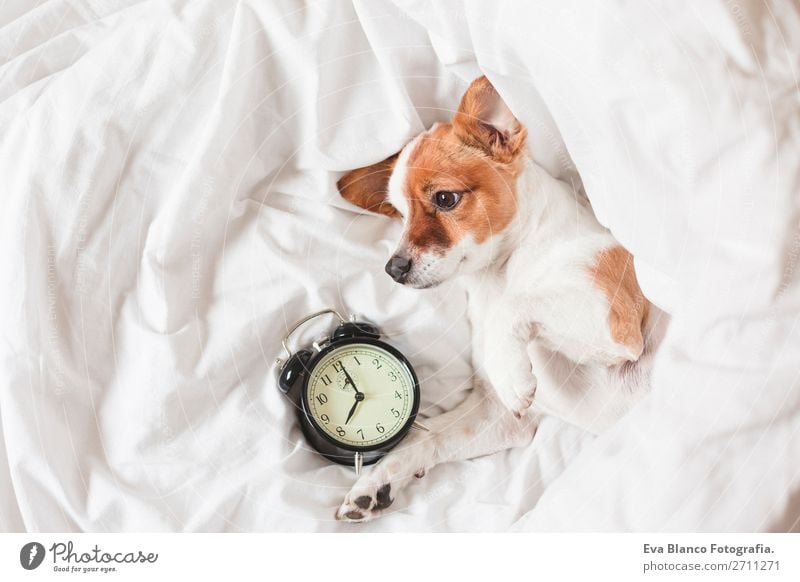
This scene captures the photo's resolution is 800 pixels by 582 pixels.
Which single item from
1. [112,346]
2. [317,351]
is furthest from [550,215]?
[112,346]

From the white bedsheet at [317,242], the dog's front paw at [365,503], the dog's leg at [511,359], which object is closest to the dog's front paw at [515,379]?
the dog's leg at [511,359]

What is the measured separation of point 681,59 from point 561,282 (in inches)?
13.5

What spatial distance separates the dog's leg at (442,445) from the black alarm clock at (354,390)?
1.3 inches

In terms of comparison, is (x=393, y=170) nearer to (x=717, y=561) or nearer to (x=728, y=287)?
(x=728, y=287)

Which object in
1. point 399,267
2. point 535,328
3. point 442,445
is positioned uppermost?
point 399,267

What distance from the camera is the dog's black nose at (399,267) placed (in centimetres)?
96

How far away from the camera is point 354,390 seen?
38.5 inches

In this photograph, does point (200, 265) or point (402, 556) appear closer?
point (402, 556)

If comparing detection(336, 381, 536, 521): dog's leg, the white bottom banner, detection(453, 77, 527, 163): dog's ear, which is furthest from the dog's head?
the white bottom banner

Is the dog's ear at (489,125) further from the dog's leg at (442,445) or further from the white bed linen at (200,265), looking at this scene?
the dog's leg at (442,445)

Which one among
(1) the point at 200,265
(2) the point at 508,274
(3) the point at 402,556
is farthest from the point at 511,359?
(1) the point at 200,265

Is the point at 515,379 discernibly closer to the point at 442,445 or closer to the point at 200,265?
the point at 442,445

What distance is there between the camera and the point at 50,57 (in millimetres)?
1045

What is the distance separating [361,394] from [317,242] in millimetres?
247
